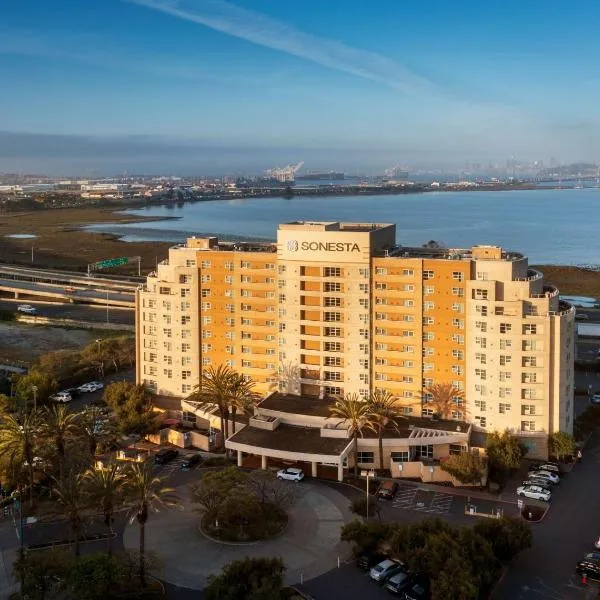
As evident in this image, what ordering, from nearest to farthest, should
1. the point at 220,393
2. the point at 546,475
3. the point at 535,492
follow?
the point at 535,492, the point at 546,475, the point at 220,393

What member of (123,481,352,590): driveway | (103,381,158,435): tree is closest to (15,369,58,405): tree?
(103,381,158,435): tree

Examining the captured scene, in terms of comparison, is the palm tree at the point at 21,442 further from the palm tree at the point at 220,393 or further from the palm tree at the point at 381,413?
the palm tree at the point at 381,413

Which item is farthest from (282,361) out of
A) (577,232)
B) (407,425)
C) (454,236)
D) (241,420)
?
(577,232)

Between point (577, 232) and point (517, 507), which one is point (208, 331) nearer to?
point (517, 507)

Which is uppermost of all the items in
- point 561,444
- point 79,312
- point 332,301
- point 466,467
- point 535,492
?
point 332,301

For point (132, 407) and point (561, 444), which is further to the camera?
point (132, 407)

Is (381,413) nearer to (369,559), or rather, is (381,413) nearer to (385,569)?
(369,559)

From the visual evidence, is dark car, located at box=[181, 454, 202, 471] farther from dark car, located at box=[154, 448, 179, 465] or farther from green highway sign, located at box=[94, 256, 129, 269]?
green highway sign, located at box=[94, 256, 129, 269]

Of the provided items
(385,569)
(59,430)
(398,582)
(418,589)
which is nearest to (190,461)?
(59,430)
